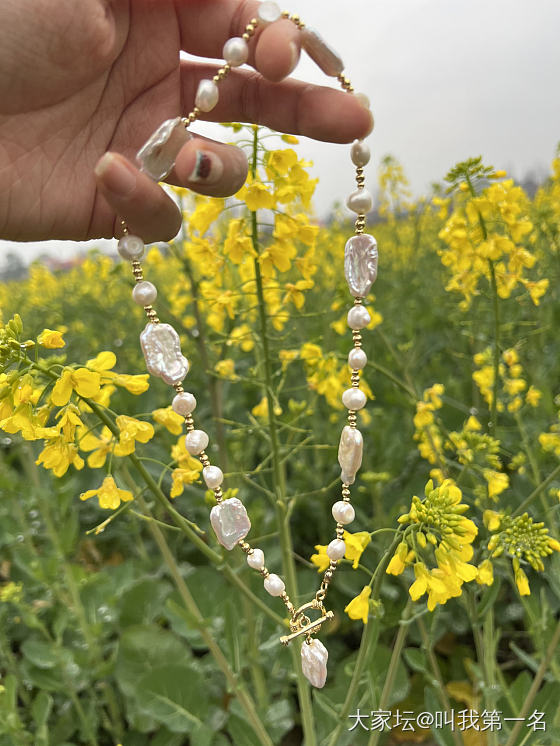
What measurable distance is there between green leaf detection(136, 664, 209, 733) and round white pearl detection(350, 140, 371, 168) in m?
1.34

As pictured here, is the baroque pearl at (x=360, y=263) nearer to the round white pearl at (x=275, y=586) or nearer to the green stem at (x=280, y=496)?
the green stem at (x=280, y=496)

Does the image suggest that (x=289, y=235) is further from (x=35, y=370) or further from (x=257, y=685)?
(x=257, y=685)

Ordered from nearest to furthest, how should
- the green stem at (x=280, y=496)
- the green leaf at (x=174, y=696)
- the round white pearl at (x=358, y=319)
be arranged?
the round white pearl at (x=358, y=319)
the green stem at (x=280, y=496)
the green leaf at (x=174, y=696)

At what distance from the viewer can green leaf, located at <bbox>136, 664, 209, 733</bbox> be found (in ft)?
4.98

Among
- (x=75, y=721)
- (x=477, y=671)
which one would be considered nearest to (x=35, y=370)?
(x=477, y=671)

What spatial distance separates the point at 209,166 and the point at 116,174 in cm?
15

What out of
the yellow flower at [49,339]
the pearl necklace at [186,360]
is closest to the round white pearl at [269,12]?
the pearl necklace at [186,360]

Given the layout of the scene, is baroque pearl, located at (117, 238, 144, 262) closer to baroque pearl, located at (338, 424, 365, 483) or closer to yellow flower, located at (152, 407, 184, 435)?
yellow flower, located at (152, 407, 184, 435)

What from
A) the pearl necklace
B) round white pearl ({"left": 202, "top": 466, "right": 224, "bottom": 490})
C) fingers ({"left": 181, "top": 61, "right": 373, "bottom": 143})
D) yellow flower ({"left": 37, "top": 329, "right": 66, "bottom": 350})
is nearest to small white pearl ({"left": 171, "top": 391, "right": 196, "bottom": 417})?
the pearl necklace

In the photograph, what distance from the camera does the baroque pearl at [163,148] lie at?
911 millimetres

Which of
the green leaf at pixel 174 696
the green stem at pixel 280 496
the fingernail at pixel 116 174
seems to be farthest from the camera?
the green leaf at pixel 174 696

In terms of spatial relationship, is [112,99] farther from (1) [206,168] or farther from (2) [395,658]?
(2) [395,658]

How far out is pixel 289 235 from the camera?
1.22m

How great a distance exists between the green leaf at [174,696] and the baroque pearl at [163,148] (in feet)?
4.16
